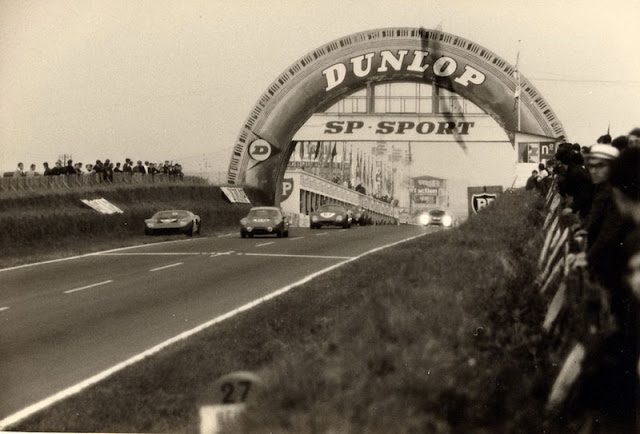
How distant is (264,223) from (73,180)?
703 centimetres

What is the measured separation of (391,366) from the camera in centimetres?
599

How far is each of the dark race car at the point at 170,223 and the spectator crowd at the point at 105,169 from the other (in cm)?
299

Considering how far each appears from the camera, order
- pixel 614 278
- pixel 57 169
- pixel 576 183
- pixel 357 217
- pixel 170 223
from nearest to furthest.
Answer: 1. pixel 614 278
2. pixel 576 183
3. pixel 57 169
4. pixel 170 223
5. pixel 357 217

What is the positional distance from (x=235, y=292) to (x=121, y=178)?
23.3m

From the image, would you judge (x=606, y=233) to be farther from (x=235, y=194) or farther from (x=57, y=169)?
(x=235, y=194)

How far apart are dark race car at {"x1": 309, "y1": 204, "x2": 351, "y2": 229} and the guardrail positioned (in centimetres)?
694

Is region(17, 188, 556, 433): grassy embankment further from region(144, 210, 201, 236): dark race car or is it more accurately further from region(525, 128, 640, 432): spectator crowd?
region(144, 210, 201, 236): dark race car

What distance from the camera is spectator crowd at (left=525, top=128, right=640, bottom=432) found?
286 inches

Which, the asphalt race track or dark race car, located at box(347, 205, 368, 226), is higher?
the asphalt race track

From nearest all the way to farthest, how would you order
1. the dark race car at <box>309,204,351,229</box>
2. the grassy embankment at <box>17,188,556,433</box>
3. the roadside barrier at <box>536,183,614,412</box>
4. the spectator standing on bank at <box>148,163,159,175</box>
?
1. the grassy embankment at <box>17,188,556,433</box>
2. the roadside barrier at <box>536,183,614,412</box>
3. the spectator standing on bank at <box>148,163,159,175</box>
4. the dark race car at <box>309,204,351,229</box>

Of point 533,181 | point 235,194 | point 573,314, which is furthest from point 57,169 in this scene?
point 573,314

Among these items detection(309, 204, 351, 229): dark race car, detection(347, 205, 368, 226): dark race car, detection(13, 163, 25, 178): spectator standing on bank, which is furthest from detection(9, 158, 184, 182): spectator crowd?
detection(347, 205, 368, 226): dark race car

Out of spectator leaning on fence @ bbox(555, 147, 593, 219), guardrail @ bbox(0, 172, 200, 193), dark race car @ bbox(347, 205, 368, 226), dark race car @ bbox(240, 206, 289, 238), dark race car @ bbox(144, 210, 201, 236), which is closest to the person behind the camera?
spectator leaning on fence @ bbox(555, 147, 593, 219)

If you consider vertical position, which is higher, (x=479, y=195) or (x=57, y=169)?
(x=57, y=169)
